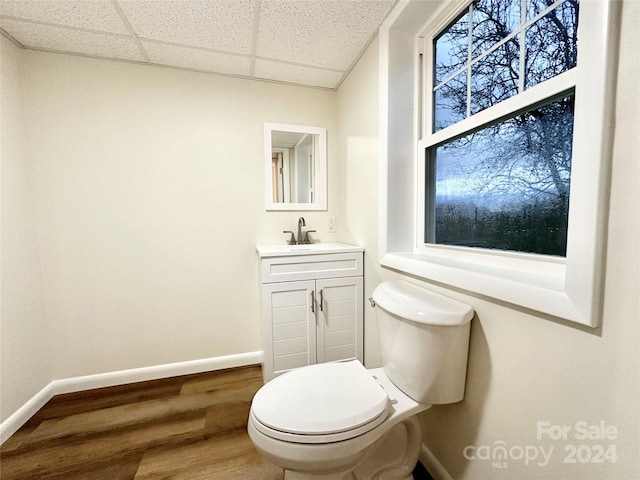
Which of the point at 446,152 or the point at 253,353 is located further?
the point at 253,353

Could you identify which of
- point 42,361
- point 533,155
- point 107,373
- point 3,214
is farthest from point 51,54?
point 533,155

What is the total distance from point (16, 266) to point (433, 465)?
2370mm

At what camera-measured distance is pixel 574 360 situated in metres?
0.63

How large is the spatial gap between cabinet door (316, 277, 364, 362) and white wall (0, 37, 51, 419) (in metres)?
1.69

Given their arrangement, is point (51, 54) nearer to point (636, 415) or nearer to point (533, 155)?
point (533, 155)

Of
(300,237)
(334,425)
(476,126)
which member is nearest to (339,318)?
(300,237)

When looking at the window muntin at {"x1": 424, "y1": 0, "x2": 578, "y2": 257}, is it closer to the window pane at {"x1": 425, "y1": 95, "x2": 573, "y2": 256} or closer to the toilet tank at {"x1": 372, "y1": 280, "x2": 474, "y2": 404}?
the window pane at {"x1": 425, "y1": 95, "x2": 573, "y2": 256}

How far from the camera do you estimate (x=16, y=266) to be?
1435 millimetres

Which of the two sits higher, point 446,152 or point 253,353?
point 446,152

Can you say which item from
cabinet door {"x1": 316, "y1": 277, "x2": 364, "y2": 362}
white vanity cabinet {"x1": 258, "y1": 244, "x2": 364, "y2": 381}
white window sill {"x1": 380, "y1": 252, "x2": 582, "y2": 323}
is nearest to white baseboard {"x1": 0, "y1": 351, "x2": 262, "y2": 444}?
white vanity cabinet {"x1": 258, "y1": 244, "x2": 364, "y2": 381}

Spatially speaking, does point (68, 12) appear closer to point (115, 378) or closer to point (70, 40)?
point (70, 40)

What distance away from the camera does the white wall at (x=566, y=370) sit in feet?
1.74

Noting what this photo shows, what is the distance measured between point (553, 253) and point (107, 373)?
2.52 meters

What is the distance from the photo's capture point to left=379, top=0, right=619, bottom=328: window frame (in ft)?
1.84
